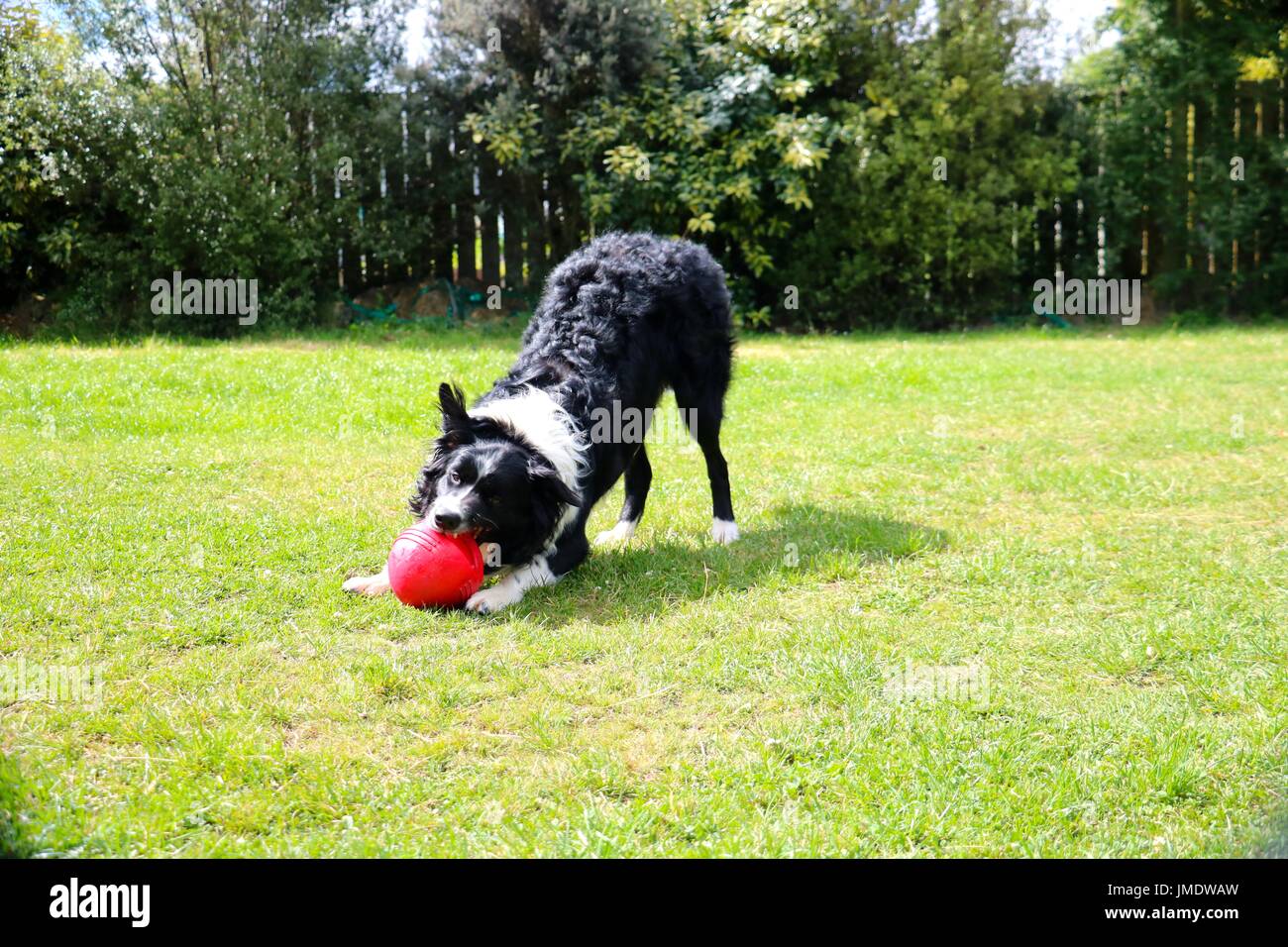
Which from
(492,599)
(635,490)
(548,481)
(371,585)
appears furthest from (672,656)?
(635,490)

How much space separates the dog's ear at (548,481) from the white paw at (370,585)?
76 cm

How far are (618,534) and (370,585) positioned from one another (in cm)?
159

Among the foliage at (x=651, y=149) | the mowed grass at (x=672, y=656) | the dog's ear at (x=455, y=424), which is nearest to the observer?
the mowed grass at (x=672, y=656)

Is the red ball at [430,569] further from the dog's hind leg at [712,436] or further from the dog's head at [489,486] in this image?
the dog's hind leg at [712,436]

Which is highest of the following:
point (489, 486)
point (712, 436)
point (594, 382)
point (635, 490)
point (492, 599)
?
point (594, 382)

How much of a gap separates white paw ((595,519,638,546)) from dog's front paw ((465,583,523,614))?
1082mm

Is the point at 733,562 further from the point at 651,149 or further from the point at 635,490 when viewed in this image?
the point at 651,149

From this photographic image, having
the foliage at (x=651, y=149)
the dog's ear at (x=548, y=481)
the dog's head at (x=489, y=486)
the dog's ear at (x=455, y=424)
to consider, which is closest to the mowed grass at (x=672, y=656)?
the dog's head at (x=489, y=486)

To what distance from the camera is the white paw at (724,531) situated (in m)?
5.60

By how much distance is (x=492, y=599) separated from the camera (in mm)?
4453

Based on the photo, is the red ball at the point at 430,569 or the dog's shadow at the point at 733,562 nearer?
Answer: the red ball at the point at 430,569

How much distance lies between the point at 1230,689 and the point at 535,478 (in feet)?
9.13

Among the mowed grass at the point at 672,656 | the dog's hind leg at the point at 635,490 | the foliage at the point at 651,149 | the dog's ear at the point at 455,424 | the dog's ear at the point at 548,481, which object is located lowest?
the mowed grass at the point at 672,656
